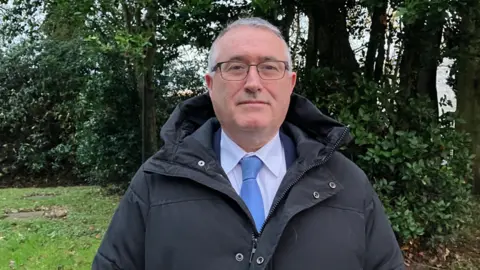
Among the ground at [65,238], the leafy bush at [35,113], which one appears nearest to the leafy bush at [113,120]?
the ground at [65,238]

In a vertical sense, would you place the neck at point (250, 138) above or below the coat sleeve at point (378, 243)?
above

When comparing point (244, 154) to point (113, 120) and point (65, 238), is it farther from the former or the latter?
point (113, 120)

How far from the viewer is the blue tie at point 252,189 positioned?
71.3 inches

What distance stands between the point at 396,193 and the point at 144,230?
3777mm

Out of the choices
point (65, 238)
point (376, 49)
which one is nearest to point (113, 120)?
point (65, 238)

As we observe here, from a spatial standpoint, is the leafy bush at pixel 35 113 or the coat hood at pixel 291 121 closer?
the coat hood at pixel 291 121

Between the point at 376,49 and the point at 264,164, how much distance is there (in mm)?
4590

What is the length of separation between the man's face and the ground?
3847 millimetres

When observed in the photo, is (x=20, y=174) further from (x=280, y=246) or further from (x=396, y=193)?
(x=280, y=246)

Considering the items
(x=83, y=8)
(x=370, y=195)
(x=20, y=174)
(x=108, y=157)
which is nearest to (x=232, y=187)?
(x=370, y=195)

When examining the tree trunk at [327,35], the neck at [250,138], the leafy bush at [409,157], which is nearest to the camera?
the neck at [250,138]

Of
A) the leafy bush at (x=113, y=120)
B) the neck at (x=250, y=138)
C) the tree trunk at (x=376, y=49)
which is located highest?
the tree trunk at (x=376, y=49)

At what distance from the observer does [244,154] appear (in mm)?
1954

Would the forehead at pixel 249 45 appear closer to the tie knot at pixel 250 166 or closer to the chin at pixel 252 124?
the chin at pixel 252 124
